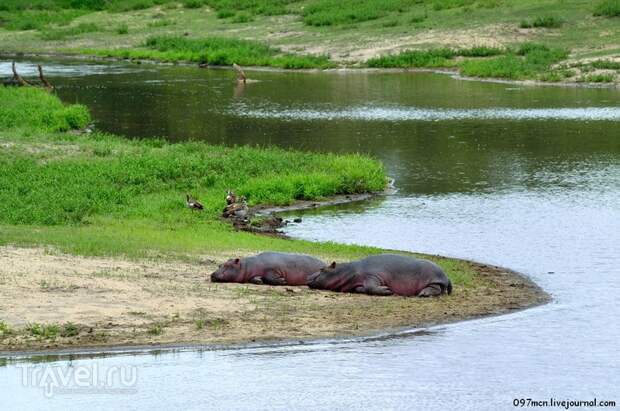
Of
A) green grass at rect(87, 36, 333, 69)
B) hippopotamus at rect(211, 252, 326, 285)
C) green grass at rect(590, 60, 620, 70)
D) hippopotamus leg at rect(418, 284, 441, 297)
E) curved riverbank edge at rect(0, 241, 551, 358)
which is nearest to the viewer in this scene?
curved riverbank edge at rect(0, 241, 551, 358)

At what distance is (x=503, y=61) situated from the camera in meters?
53.4

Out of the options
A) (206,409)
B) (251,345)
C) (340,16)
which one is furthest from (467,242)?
(340,16)

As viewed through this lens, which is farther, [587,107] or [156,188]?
[587,107]

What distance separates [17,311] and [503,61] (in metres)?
41.2

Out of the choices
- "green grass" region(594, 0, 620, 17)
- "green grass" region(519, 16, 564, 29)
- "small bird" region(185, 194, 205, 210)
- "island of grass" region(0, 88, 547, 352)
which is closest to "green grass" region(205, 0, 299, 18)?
"green grass" region(519, 16, 564, 29)

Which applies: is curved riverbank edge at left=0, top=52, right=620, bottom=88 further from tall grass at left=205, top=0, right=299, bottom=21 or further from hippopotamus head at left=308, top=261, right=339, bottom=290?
hippopotamus head at left=308, top=261, right=339, bottom=290

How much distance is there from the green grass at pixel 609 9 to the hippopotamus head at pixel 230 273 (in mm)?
43770

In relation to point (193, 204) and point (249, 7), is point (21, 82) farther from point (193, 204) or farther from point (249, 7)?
point (249, 7)

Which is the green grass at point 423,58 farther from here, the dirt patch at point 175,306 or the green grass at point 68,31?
the dirt patch at point 175,306

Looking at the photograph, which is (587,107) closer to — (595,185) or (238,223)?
(595,185)

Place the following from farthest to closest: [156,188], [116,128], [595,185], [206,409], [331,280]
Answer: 1. [116,128]
2. [595,185]
3. [156,188]
4. [331,280]
5. [206,409]

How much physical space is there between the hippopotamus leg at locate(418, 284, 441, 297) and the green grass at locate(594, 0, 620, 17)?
43.1 m

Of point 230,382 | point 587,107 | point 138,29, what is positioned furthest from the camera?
point 138,29

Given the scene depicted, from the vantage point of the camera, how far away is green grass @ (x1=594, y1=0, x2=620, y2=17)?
188 feet
